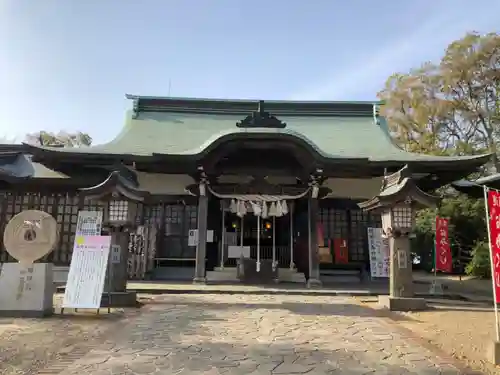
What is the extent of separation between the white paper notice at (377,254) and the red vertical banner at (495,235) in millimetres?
8836

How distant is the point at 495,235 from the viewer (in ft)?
18.4

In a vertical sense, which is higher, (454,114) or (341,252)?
(454,114)

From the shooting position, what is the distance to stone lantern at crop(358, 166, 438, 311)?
9.17m

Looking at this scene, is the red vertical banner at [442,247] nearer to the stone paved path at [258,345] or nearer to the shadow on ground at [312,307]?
the shadow on ground at [312,307]

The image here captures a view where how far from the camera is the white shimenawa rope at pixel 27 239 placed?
7605 mm

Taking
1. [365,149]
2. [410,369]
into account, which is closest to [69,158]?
[365,149]

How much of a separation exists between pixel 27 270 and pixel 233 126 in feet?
37.6

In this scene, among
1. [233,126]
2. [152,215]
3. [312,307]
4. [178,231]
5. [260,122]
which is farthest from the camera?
[233,126]

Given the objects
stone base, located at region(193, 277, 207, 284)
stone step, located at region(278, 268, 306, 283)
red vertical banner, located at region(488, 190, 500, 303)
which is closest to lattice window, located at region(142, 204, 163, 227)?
stone base, located at region(193, 277, 207, 284)

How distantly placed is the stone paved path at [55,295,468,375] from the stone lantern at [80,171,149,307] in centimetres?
87

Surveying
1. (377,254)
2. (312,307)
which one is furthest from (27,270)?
(377,254)

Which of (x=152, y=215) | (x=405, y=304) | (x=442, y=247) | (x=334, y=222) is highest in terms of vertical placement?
(x=152, y=215)

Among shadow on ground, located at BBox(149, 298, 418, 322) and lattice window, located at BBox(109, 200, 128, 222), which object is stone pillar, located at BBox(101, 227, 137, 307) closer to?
lattice window, located at BBox(109, 200, 128, 222)

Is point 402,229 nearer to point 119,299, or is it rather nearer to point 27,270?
point 119,299
